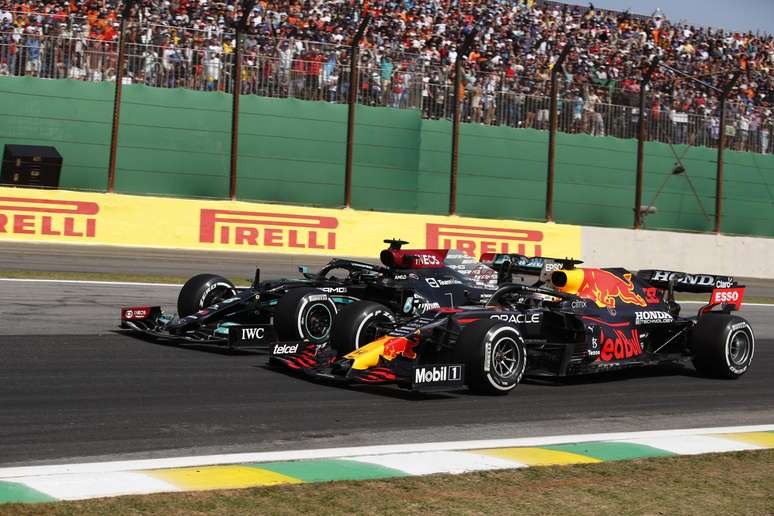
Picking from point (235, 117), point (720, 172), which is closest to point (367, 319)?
point (235, 117)

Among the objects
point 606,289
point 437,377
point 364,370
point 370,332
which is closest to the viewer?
point 437,377

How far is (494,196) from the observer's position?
27.2m

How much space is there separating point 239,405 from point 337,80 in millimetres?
16925

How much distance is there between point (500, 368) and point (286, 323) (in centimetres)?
284

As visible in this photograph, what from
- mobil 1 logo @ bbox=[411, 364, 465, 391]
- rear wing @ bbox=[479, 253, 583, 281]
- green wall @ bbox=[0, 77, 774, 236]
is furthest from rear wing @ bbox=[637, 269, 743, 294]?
green wall @ bbox=[0, 77, 774, 236]

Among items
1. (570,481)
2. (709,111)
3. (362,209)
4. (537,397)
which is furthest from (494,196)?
(570,481)

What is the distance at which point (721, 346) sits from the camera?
40.2ft

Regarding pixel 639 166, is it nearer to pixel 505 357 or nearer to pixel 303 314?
pixel 303 314

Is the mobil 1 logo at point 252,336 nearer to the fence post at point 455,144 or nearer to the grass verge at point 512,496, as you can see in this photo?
the grass verge at point 512,496

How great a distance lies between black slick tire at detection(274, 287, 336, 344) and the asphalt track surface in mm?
475

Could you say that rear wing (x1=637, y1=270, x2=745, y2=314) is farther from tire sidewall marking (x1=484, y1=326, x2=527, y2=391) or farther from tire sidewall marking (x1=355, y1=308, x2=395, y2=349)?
tire sidewall marking (x1=355, y1=308, x2=395, y2=349)

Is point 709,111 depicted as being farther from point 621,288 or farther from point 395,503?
point 395,503

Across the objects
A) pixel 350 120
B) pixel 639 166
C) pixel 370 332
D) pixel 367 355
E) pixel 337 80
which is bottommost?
pixel 367 355

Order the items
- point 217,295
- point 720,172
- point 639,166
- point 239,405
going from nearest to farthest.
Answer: point 239,405 → point 217,295 → point 639,166 → point 720,172
